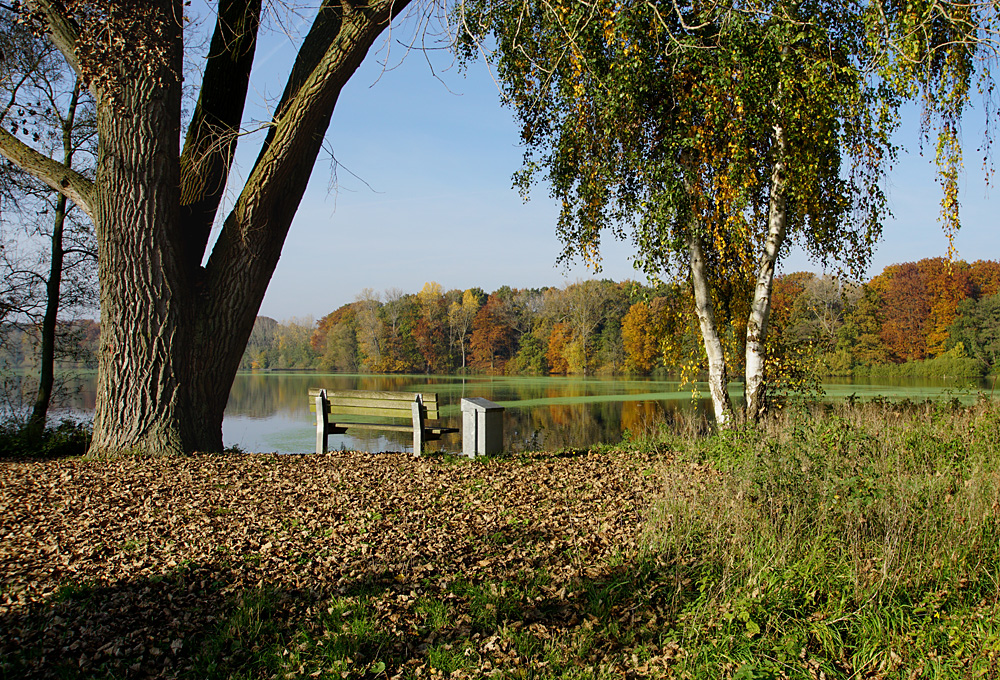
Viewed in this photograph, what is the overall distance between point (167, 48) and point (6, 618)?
17.7 feet

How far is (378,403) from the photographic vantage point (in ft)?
25.1

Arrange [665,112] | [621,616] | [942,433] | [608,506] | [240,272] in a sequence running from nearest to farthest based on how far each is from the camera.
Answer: [621,616] < [608,506] < [942,433] < [240,272] < [665,112]

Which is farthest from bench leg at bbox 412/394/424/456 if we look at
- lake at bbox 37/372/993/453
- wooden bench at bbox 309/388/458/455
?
lake at bbox 37/372/993/453

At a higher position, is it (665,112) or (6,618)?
(665,112)

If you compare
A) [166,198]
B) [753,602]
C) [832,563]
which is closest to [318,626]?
[753,602]

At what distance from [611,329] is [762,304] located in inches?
1327

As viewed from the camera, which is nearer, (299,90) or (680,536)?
(680,536)

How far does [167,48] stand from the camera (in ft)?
21.3

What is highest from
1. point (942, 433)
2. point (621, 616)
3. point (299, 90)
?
point (299, 90)

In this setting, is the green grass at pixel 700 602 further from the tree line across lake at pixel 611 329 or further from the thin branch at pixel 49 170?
the tree line across lake at pixel 611 329

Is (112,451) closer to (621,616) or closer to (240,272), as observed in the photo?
(240,272)

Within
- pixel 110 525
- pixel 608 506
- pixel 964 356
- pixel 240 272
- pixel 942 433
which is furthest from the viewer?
pixel 964 356

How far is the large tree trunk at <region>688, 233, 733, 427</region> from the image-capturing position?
8.91 metres

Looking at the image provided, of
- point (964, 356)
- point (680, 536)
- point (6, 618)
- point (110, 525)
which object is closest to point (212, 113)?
point (110, 525)
